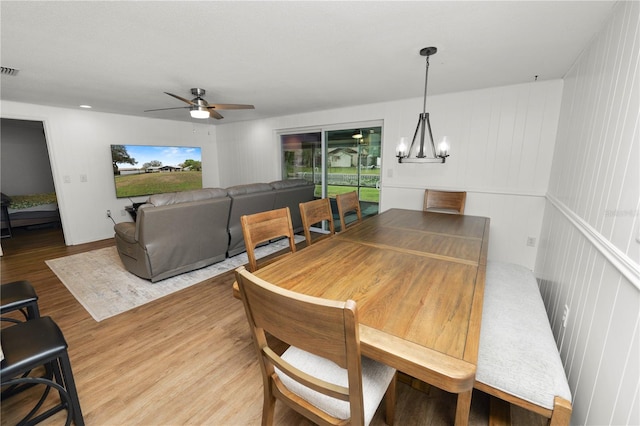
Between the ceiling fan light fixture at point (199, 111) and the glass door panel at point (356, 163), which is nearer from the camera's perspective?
the ceiling fan light fixture at point (199, 111)

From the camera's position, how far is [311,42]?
1909 mm

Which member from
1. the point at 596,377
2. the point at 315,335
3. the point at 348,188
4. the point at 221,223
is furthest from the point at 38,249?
the point at 596,377

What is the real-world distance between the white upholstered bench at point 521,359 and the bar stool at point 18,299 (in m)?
2.26

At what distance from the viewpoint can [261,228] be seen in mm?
1736

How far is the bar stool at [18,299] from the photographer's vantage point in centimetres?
135

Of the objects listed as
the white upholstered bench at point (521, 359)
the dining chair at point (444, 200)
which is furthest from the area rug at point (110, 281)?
the white upholstered bench at point (521, 359)

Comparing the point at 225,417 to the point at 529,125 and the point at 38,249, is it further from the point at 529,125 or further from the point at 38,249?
the point at 38,249

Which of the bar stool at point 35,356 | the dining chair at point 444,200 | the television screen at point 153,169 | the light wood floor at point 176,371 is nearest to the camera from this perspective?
the bar stool at point 35,356

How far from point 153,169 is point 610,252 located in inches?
239

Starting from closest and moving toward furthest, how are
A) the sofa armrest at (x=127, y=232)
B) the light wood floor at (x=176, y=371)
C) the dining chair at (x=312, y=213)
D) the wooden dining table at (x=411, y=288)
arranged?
the wooden dining table at (x=411, y=288) < the light wood floor at (x=176, y=371) < the dining chair at (x=312, y=213) < the sofa armrest at (x=127, y=232)

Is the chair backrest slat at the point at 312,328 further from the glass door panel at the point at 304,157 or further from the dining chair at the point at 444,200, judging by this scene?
the glass door panel at the point at 304,157

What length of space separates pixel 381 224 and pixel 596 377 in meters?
1.55

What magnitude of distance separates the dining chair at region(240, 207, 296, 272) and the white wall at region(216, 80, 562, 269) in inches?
95.8

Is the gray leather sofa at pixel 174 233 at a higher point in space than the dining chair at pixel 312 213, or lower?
lower
